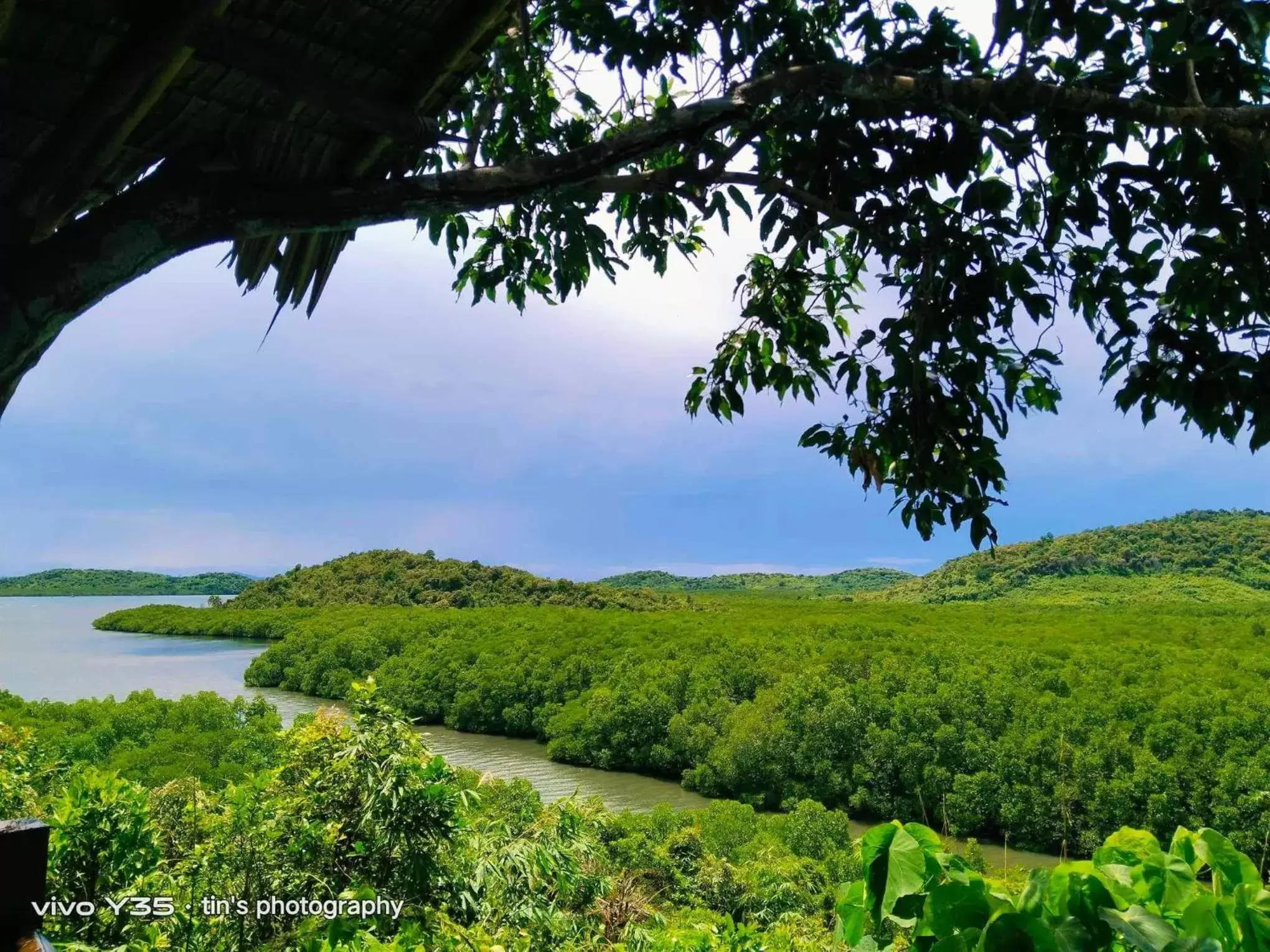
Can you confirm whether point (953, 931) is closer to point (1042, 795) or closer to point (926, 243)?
point (926, 243)

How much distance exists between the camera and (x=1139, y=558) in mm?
49500

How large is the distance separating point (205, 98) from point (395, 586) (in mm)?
35704

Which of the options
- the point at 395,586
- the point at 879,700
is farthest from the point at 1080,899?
the point at 395,586

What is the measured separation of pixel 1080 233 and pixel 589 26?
1642 mm

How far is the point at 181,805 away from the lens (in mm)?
4246

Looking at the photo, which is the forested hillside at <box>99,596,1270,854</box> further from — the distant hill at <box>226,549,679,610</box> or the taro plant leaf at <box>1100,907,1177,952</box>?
the taro plant leaf at <box>1100,907,1177,952</box>

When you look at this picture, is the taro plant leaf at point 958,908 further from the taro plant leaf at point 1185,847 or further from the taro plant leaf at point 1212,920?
the taro plant leaf at point 1185,847

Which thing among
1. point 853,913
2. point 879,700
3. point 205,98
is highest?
point 205,98

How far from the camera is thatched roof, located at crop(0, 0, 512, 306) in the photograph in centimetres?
153

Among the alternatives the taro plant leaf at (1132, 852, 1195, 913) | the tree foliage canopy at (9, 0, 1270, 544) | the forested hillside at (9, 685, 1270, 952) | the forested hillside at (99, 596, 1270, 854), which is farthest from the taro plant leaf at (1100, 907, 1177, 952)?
the forested hillside at (99, 596, 1270, 854)

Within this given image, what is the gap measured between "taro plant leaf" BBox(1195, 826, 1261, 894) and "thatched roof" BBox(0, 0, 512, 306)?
6.46 ft

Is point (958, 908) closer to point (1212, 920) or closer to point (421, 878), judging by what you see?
point (1212, 920)

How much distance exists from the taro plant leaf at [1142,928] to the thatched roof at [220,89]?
1914 mm

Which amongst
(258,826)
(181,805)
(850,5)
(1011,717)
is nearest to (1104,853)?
(850,5)
